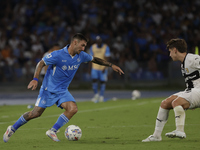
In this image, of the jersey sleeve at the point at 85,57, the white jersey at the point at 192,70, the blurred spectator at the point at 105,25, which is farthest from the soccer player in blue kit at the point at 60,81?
the blurred spectator at the point at 105,25

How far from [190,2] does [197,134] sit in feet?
61.9

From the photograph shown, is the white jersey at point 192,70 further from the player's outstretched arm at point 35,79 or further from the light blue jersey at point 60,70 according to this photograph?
the player's outstretched arm at point 35,79

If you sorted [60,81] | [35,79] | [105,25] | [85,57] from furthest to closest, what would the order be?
[105,25]
[85,57]
[60,81]
[35,79]

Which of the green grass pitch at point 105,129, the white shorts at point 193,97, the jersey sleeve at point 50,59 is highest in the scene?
the jersey sleeve at point 50,59

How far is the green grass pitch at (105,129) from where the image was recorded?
7266mm

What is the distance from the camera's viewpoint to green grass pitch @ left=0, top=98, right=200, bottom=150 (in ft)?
23.8

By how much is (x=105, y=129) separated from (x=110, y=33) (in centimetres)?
1537

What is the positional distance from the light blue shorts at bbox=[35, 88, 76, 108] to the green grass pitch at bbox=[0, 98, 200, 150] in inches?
25.9

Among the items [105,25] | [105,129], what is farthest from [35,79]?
[105,25]

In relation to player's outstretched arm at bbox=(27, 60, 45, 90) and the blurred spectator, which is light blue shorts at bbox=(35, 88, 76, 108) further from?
the blurred spectator

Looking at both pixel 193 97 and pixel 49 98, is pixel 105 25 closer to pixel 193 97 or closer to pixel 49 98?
pixel 49 98

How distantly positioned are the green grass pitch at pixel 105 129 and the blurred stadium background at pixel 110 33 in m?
7.05

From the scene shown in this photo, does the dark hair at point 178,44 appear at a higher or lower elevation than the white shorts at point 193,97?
higher

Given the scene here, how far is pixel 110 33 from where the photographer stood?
24.7 meters
